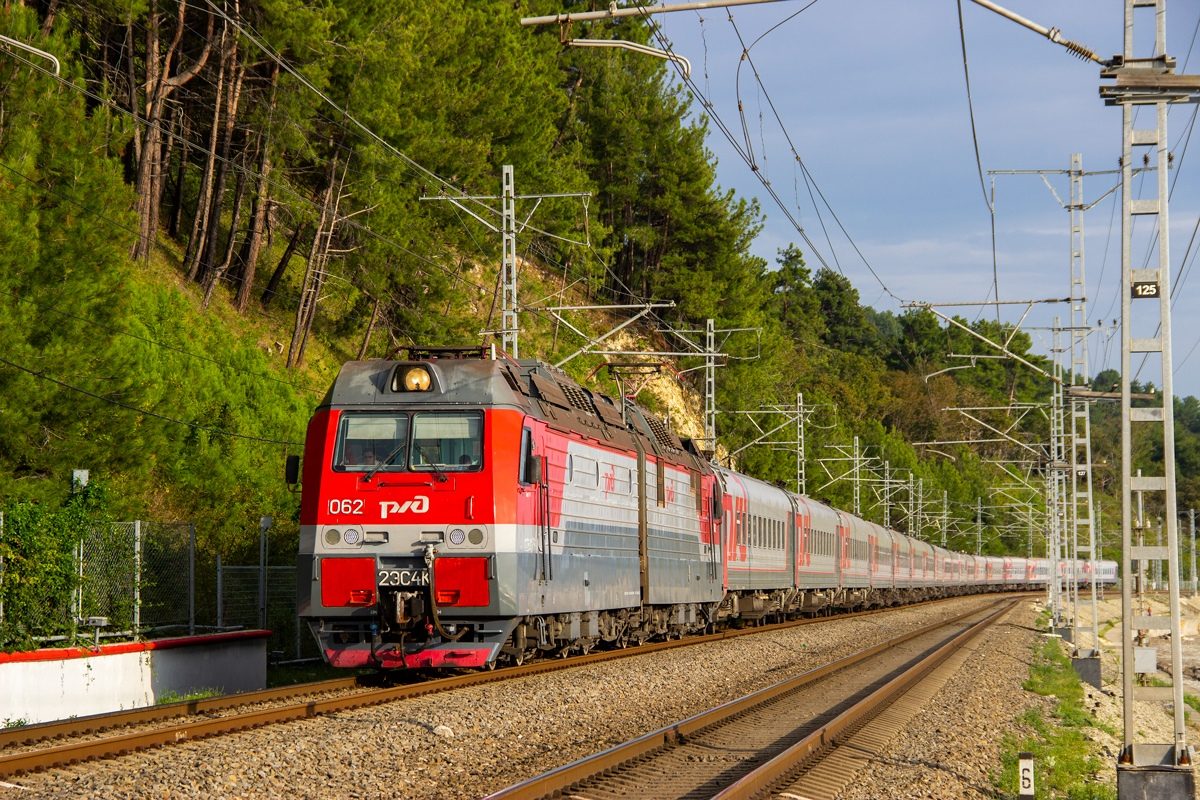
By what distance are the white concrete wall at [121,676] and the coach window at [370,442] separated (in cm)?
313

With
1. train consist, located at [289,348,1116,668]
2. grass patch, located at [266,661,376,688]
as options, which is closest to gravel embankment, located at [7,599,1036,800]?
train consist, located at [289,348,1116,668]

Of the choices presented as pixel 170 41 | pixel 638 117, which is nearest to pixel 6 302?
pixel 170 41

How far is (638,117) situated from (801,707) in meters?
45.7

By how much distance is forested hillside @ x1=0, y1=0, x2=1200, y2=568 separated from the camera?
66.1 feet

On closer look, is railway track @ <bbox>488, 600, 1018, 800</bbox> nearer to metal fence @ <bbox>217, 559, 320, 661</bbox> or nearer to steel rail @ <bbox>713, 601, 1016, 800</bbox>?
steel rail @ <bbox>713, 601, 1016, 800</bbox>

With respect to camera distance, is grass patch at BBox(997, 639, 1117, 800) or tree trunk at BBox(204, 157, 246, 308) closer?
grass patch at BBox(997, 639, 1117, 800)

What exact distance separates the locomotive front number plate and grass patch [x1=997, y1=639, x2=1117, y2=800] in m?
6.56

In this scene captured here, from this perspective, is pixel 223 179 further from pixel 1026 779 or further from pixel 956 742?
pixel 1026 779

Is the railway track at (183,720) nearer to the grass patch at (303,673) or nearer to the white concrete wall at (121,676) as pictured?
the white concrete wall at (121,676)

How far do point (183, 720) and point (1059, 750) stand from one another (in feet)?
30.4

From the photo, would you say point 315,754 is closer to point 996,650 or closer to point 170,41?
point 996,650

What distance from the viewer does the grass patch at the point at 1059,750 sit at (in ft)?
40.5

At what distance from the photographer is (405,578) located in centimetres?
1553

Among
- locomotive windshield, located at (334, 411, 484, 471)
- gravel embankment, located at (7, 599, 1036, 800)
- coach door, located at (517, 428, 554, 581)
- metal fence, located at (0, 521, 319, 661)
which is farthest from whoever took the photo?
coach door, located at (517, 428, 554, 581)
